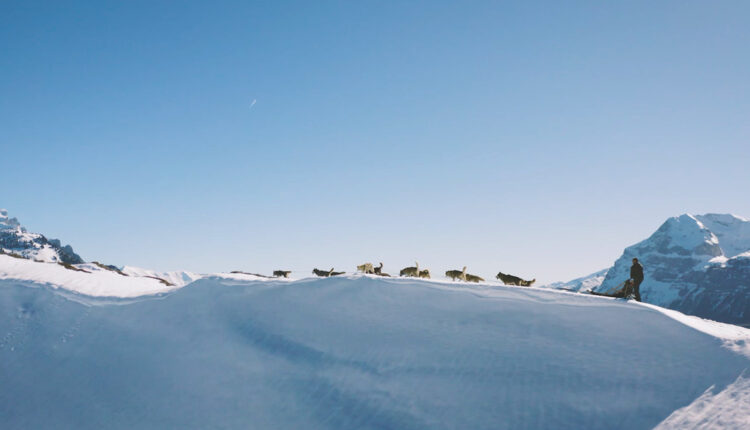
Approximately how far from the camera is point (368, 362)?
13.6 m

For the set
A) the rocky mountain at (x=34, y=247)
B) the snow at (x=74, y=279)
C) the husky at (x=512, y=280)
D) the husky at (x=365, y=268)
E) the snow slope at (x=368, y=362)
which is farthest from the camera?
the rocky mountain at (x=34, y=247)

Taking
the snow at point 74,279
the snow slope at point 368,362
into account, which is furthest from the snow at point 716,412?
the snow at point 74,279

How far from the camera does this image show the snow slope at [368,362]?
11.3 metres

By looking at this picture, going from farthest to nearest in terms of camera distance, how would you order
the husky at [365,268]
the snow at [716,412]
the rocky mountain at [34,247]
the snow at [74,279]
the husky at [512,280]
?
the rocky mountain at [34,247]
the husky at [365,268]
the snow at [74,279]
the husky at [512,280]
the snow at [716,412]

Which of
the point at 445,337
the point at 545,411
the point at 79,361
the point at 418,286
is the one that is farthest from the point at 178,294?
the point at 545,411

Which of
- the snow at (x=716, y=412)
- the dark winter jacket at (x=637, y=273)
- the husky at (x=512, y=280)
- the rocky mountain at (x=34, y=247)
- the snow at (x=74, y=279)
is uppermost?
the rocky mountain at (x=34, y=247)

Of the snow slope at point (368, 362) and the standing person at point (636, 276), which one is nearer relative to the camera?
the snow slope at point (368, 362)

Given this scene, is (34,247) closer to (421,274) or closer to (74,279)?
(74,279)

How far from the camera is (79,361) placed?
50.8 ft

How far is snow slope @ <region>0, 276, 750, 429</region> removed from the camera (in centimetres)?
1127

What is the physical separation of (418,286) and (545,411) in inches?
276

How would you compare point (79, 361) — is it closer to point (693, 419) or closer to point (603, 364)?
point (603, 364)

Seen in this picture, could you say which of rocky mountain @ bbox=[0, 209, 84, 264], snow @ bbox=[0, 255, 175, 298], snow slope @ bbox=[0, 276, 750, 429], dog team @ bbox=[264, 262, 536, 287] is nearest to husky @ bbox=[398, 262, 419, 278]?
dog team @ bbox=[264, 262, 536, 287]

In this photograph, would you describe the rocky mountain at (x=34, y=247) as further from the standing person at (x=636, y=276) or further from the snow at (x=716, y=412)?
the snow at (x=716, y=412)
